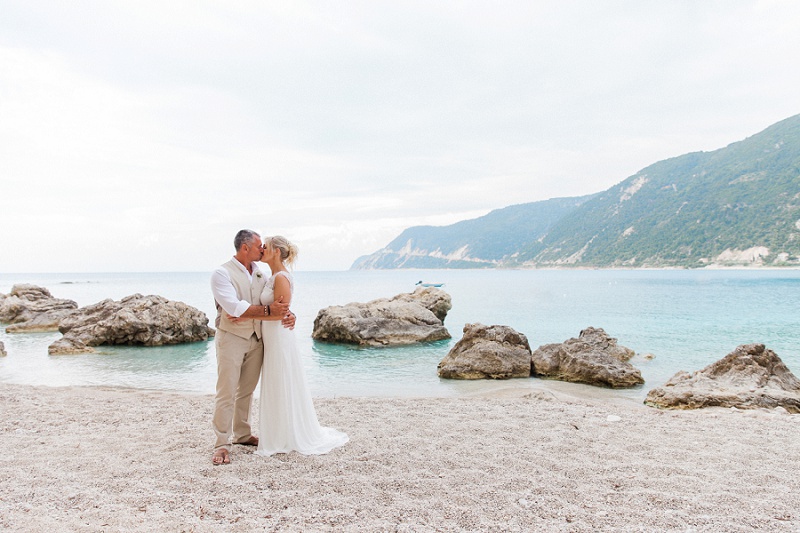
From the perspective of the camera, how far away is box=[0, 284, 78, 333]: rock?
26.7 meters

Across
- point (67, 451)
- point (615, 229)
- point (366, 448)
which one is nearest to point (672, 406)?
point (366, 448)

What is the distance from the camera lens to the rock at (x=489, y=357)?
13.9 metres

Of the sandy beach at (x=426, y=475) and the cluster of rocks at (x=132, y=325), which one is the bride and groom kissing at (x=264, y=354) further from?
the cluster of rocks at (x=132, y=325)

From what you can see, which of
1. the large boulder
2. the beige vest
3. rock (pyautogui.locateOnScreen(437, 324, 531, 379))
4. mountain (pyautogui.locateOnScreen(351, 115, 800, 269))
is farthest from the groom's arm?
mountain (pyautogui.locateOnScreen(351, 115, 800, 269))

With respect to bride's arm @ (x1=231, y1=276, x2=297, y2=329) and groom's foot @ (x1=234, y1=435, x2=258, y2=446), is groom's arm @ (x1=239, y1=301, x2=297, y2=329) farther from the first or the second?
groom's foot @ (x1=234, y1=435, x2=258, y2=446)

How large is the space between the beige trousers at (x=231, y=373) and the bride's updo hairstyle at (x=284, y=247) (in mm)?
1065

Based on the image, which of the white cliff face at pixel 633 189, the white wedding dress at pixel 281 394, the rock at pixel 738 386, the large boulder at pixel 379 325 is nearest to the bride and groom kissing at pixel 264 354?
the white wedding dress at pixel 281 394

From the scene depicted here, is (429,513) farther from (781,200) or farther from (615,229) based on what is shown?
(615,229)

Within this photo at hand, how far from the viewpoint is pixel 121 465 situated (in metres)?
5.69

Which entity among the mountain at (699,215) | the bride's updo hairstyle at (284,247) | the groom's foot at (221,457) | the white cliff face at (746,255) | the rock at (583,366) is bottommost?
the rock at (583,366)

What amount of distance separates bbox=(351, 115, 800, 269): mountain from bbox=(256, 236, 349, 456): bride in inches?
4756

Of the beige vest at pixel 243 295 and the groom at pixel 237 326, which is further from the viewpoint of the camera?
the beige vest at pixel 243 295

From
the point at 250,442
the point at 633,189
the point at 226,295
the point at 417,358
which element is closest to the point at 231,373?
the point at 226,295

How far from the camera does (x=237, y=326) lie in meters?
5.86
